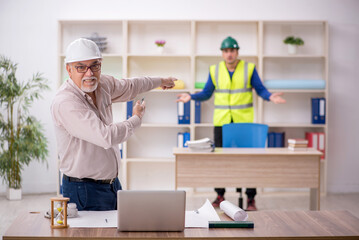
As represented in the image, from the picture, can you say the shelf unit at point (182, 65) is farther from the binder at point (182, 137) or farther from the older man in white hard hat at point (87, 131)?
the older man in white hard hat at point (87, 131)

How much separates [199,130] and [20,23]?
2.81m

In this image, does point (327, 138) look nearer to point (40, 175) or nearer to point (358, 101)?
point (358, 101)

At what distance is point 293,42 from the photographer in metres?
6.69

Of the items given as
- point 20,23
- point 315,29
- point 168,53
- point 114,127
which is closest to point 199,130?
point 168,53

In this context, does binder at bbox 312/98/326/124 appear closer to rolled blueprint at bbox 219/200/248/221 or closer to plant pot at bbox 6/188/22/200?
plant pot at bbox 6/188/22/200

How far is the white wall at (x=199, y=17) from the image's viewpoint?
6.76 metres

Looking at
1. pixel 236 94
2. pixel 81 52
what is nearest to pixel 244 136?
pixel 236 94

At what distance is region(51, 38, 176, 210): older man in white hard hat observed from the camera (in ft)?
8.68

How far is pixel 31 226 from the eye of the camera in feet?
7.93

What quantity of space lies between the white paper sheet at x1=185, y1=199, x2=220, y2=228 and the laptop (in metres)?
0.15

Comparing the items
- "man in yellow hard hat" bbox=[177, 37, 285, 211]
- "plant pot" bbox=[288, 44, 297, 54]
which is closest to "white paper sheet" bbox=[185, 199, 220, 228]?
"man in yellow hard hat" bbox=[177, 37, 285, 211]

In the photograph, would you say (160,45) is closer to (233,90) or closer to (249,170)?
(233,90)

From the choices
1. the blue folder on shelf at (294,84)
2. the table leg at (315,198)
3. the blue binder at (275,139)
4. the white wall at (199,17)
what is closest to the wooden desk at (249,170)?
the table leg at (315,198)

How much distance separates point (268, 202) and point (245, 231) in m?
4.05
